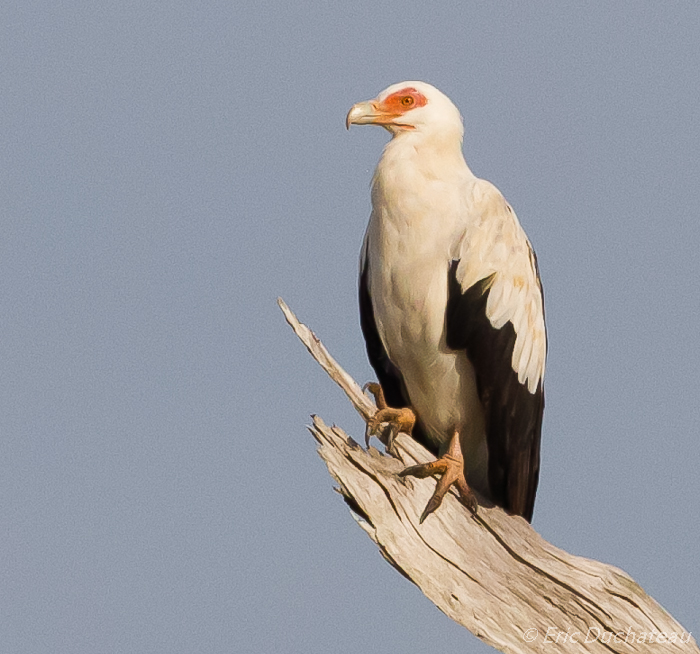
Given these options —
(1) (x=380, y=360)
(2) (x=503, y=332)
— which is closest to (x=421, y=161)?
(2) (x=503, y=332)

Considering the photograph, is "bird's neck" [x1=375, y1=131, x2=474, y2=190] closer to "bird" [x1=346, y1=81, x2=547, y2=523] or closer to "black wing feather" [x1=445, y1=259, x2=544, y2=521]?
"bird" [x1=346, y1=81, x2=547, y2=523]

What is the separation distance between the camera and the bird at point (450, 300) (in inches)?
295

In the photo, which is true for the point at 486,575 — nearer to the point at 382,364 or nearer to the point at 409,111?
the point at 382,364

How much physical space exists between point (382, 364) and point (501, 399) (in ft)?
3.01

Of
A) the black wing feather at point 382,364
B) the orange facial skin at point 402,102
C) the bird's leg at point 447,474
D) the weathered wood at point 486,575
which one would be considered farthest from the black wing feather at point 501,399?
the orange facial skin at point 402,102

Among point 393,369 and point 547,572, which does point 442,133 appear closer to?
point 393,369

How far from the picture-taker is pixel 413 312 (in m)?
7.63

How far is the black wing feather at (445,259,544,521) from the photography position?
7562 millimetres

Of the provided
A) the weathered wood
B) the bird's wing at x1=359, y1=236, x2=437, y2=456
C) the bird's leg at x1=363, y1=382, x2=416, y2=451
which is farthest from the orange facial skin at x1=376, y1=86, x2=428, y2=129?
the bird's leg at x1=363, y1=382, x2=416, y2=451

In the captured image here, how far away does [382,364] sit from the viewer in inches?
327

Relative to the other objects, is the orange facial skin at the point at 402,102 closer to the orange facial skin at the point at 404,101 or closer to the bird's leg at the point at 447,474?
the orange facial skin at the point at 404,101

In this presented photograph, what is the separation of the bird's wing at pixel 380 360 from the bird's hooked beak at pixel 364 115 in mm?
771

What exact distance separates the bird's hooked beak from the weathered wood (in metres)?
1.38

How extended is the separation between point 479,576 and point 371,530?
74 cm
